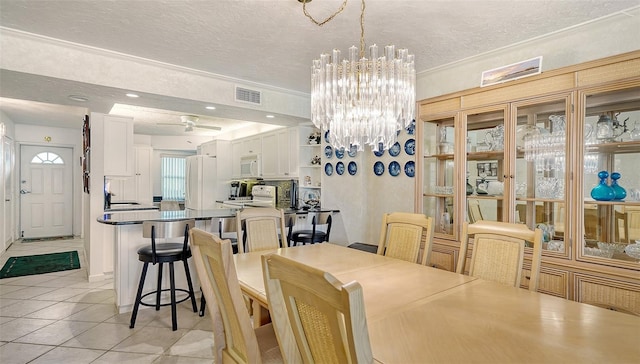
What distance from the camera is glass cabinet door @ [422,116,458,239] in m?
2.98

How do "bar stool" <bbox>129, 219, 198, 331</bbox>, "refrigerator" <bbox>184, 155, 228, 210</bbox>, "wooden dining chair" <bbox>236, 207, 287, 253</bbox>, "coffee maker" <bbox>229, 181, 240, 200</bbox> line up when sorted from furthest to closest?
"coffee maker" <bbox>229, 181, 240, 200</bbox>
"refrigerator" <bbox>184, 155, 228, 210</bbox>
"bar stool" <bbox>129, 219, 198, 331</bbox>
"wooden dining chair" <bbox>236, 207, 287, 253</bbox>

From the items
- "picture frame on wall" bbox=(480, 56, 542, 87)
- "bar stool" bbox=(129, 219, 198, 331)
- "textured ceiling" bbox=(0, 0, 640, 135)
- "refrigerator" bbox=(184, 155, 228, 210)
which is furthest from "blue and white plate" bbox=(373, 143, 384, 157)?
"refrigerator" bbox=(184, 155, 228, 210)

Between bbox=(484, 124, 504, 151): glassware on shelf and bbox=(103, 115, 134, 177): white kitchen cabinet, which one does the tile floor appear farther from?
bbox=(484, 124, 504, 151): glassware on shelf

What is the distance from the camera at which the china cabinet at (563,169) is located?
6.61ft

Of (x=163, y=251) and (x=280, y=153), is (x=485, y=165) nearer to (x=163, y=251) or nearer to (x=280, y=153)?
(x=163, y=251)

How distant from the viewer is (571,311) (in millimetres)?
1326

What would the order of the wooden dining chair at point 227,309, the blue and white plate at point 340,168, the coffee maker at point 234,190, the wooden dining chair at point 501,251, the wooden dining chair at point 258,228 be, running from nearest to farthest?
the wooden dining chair at point 227,309
the wooden dining chair at point 501,251
the wooden dining chair at point 258,228
the blue and white plate at point 340,168
the coffee maker at point 234,190

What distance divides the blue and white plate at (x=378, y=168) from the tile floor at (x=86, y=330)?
8.53ft

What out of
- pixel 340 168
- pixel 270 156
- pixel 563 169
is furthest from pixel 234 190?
pixel 563 169

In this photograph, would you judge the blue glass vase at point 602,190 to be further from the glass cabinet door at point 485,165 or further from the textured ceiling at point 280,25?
the textured ceiling at point 280,25

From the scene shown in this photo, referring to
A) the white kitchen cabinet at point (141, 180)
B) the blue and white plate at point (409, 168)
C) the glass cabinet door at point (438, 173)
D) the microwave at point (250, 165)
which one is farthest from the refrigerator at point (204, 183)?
the glass cabinet door at point (438, 173)

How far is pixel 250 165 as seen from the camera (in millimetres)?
6020

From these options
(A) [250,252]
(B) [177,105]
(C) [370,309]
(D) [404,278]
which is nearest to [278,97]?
(B) [177,105]

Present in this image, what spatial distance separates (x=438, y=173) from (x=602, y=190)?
1.23 m
